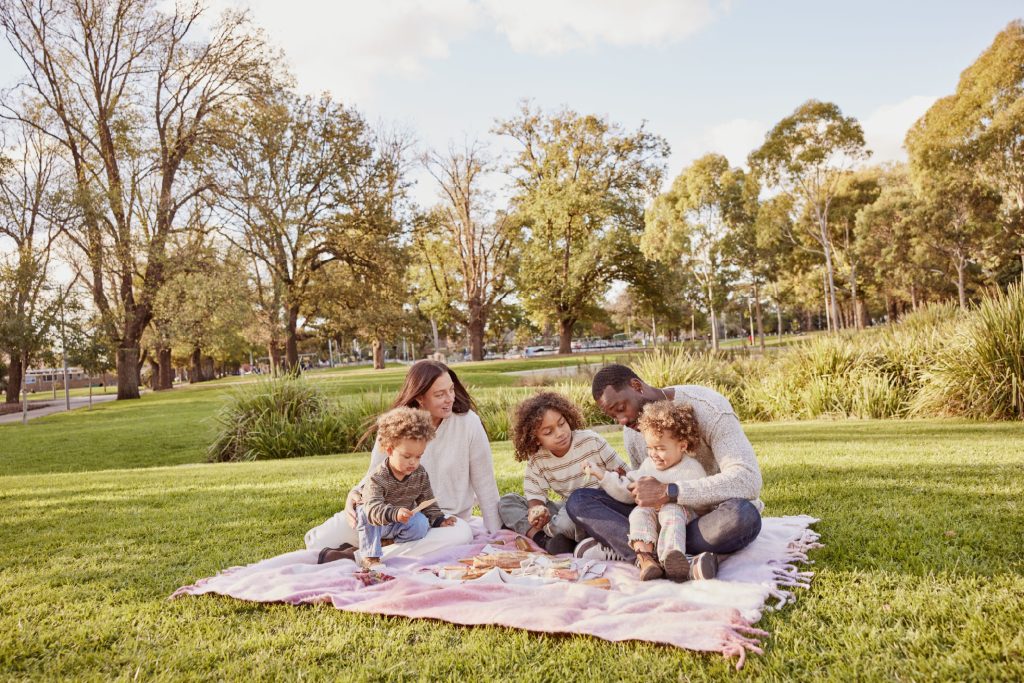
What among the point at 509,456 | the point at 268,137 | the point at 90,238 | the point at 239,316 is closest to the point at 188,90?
the point at 268,137

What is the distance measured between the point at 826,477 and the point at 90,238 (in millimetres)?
24998

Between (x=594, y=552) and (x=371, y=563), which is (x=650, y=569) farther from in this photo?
(x=371, y=563)

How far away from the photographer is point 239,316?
79.8 feet

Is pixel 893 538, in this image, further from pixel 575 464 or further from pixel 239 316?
pixel 239 316

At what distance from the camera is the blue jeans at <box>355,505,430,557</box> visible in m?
3.59

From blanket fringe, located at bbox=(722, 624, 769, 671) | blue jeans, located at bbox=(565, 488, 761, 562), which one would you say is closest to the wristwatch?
blue jeans, located at bbox=(565, 488, 761, 562)

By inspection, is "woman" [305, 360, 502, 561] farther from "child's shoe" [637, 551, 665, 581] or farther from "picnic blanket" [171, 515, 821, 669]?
"child's shoe" [637, 551, 665, 581]

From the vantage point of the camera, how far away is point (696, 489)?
129 inches

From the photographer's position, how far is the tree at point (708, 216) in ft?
103

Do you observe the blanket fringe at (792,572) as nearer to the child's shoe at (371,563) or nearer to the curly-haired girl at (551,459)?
the curly-haired girl at (551,459)

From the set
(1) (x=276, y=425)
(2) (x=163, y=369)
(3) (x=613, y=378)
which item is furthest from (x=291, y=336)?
(3) (x=613, y=378)

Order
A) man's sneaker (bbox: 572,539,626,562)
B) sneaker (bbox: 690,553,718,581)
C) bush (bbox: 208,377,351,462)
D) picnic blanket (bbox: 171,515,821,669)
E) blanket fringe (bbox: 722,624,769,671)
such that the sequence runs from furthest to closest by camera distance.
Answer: bush (bbox: 208,377,351,462)
man's sneaker (bbox: 572,539,626,562)
sneaker (bbox: 690,553,718,581)
picnic blanket (bbox: 171,515,821,669)
blanket fringe (bbox: 722,624,769,671)

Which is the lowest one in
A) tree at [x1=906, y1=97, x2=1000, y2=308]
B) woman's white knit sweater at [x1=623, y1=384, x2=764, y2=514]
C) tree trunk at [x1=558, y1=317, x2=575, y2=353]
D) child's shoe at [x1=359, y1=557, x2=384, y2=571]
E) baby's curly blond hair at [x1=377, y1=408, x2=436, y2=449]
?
child's shoe at [x1=359, y1=557, x2=384, y2=571]

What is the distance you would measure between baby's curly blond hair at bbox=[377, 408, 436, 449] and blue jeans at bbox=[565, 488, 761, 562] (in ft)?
3.00
